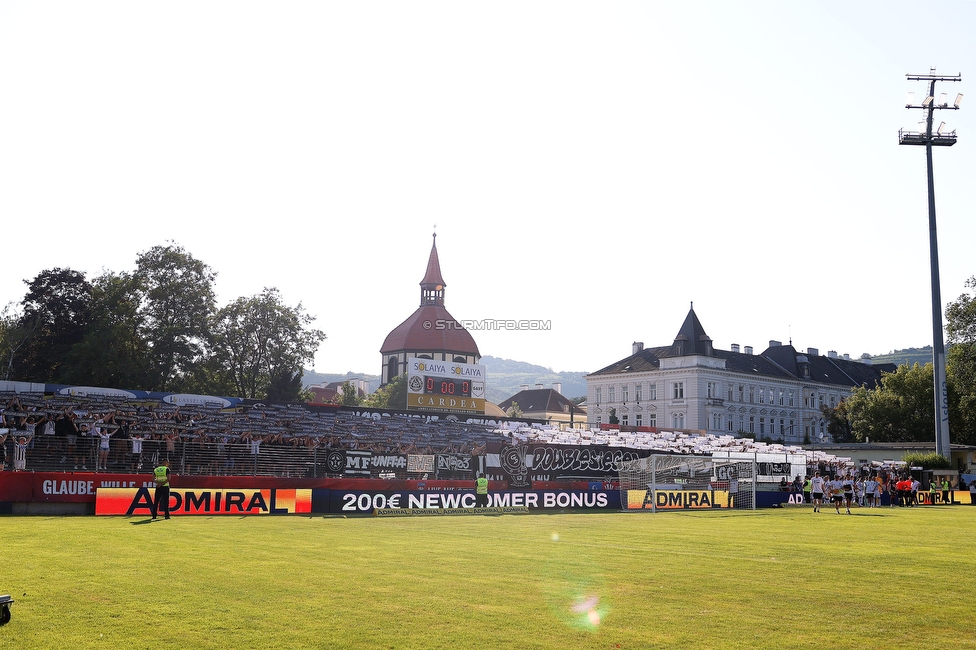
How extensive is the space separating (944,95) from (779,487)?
28.2 meters

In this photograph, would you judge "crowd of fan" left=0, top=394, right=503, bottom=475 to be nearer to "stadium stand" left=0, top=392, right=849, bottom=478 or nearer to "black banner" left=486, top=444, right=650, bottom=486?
"stadium stand" left=0, top=392, right=849, bottom=478

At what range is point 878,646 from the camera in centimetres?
961

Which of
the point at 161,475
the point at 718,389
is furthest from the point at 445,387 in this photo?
the point at 718,389

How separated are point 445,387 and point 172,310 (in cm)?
2137

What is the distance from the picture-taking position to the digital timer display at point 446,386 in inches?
2762

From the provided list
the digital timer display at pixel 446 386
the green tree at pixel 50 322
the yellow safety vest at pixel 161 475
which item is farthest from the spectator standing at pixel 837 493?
the green tree at pixel 50 322

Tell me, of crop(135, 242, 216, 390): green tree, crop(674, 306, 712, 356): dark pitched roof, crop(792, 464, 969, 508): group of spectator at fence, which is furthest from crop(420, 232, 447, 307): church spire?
crop(792, 464, 969, 508): group of spectator at fence

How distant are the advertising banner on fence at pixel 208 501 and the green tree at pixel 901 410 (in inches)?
3165

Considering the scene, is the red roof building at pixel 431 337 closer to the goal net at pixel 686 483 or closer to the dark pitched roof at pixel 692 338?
the dark pitched roof at pixel 692 338

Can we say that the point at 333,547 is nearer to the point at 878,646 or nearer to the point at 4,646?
the point at 4,646

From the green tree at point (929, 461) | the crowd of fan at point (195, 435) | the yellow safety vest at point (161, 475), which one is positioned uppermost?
the crowd of fan at point (195, 435)

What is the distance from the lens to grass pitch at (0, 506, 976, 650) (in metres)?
9.90

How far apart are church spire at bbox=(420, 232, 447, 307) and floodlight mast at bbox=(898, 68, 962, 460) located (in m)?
65.9

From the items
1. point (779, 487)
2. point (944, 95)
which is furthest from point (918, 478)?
point (944, 95)
